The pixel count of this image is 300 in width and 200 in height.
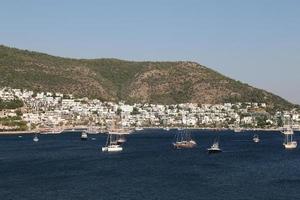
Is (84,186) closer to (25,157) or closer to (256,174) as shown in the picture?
(256,174)

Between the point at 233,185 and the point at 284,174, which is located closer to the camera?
the point at 233,185

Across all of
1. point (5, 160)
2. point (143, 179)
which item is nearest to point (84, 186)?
point (143, 179)

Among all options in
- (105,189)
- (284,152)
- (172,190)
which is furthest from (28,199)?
(284,152)

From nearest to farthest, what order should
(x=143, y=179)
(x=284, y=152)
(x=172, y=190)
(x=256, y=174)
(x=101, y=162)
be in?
(x=172, y=190) < (x=143, y=179) < (x=256, y=174) < (x=101, y=162) < (x=284, y=152)

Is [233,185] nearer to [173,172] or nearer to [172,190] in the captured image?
[172,190]

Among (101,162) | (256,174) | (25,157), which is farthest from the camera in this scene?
(25,157)

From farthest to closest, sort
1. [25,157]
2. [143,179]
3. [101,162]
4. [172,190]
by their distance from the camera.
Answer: [25,157]
[101,162]
[143,179]
[172,190]
